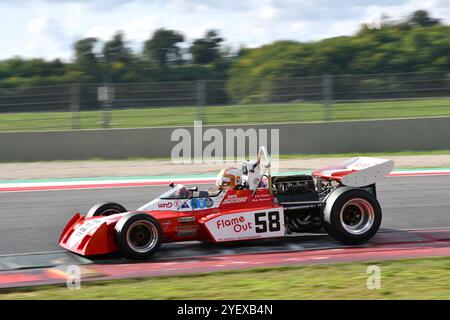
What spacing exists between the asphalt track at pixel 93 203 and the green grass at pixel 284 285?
8.00 ft

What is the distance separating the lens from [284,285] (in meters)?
7.59

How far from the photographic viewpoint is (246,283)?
7.72 metres

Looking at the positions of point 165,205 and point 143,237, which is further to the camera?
point 165,205

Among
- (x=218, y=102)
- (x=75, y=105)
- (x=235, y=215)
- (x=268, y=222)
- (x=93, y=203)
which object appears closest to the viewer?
(x=235, y=215)

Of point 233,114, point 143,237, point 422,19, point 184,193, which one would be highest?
point 422,19

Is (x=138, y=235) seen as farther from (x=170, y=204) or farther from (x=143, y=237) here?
(x=170, y=204)

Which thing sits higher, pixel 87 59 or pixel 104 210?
pixel 87 59

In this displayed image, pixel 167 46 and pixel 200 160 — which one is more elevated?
pixel 167 46

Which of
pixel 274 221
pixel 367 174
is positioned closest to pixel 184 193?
pixel 274 221

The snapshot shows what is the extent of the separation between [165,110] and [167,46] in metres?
11.5

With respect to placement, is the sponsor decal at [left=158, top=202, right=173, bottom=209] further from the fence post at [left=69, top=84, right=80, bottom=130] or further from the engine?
the fence post at [left=69, top=84, right=80, bottom=130]

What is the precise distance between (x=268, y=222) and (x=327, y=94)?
11.1 m
